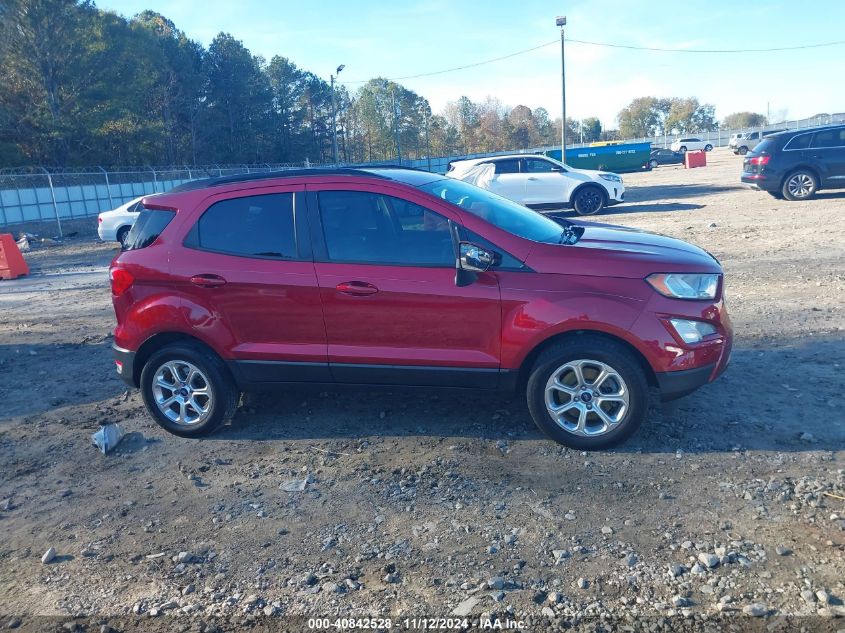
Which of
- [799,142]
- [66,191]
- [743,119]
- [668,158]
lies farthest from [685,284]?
[743,119]

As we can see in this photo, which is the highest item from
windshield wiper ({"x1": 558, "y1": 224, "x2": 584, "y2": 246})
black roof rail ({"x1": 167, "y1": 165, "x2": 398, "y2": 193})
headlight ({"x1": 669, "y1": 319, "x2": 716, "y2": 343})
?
black roof rail ({"x1": 167, "y1": 165, "x2": 398, "y2": 193})

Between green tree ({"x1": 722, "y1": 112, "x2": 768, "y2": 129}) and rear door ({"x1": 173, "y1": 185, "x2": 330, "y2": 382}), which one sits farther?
green tree ({"x1": 722, "y1": 112, "x2": 768, "y2": 129})

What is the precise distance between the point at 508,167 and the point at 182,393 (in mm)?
14998

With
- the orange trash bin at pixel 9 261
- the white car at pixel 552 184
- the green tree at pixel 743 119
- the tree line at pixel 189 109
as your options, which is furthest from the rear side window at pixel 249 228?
the green tree at pixel 743 119

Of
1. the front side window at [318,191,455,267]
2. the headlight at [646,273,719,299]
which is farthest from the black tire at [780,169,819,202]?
the front side window at [318,191,455,267]

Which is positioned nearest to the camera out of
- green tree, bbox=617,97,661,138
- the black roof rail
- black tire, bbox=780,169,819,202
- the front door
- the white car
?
the front door

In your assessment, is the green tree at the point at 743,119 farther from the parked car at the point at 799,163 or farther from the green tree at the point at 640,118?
the parked car at the point at 799,163

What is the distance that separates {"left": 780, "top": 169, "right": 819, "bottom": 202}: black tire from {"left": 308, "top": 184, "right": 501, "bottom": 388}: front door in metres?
15.6

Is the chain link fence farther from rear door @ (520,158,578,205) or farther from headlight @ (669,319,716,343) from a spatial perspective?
headlight @ (669,319,716,343)

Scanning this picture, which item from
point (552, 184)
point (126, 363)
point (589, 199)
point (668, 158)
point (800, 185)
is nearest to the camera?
point (126, 363)

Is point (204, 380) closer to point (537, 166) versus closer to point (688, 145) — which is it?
point (537, 166)

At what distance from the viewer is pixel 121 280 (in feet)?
17.4

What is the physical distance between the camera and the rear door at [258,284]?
195 inches

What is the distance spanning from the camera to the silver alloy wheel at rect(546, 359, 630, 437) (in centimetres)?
452
